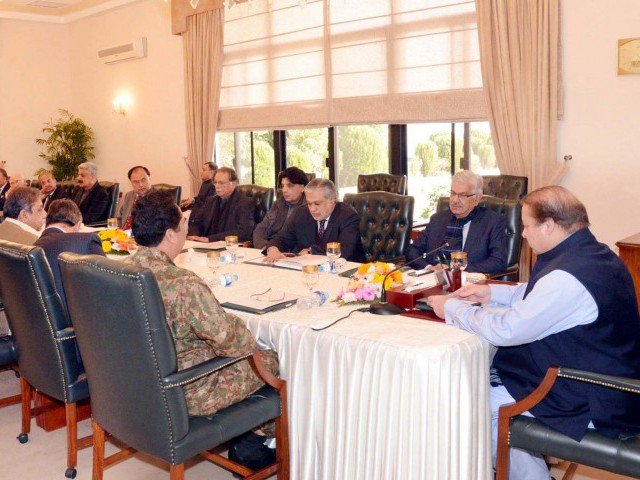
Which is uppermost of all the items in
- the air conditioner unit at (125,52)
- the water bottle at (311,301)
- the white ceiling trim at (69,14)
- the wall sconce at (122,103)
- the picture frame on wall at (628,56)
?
the white ceiling trim at (69,14)

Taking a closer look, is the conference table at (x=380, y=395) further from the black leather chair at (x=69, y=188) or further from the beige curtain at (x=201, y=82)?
the beige curtain at (x=201, y=82)

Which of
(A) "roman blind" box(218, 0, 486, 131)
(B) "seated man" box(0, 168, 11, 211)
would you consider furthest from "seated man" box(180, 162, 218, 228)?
(B) "seated man" box(0, 168, 11, 211)

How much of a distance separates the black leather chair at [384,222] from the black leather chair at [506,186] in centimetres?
98

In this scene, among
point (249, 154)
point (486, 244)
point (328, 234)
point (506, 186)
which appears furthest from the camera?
point (249, 154)

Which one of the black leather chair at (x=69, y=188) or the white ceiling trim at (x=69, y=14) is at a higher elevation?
the white ceiling trim at (x=69, y=14)

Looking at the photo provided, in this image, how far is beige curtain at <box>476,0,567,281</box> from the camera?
18.0 feet

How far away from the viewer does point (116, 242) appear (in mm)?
4668

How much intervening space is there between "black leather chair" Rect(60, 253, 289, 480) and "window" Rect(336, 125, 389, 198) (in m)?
5.00

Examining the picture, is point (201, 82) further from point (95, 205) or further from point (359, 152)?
point (359, 152)

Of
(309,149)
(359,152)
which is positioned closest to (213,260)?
(359,152)

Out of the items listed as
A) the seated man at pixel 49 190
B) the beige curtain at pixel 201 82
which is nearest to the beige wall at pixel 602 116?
the beige curtain at pixel 201 82

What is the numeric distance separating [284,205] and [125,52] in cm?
567

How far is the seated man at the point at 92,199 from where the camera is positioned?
7.38m

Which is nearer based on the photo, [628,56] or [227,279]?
[227,279]
